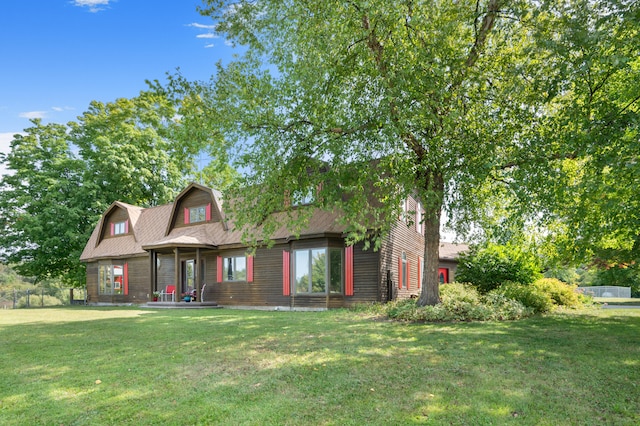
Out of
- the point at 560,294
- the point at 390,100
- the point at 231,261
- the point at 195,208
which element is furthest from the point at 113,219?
the point at 560,294

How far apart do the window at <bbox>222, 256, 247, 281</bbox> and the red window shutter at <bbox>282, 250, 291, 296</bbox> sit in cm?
244

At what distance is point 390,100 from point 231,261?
1266 centimetres

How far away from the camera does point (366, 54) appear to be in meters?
10.7

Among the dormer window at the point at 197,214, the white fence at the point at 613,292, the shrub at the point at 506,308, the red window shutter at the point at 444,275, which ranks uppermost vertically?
the dormer window at the point at 197,214

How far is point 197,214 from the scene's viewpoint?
2180 centimetres

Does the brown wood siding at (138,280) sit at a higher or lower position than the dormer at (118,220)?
lower

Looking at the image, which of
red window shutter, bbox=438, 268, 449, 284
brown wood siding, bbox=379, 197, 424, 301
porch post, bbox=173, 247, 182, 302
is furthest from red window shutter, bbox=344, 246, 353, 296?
red window shutter, bbox=438, 268, 449, 284

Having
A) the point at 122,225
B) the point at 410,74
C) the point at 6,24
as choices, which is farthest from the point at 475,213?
the point at 122,225

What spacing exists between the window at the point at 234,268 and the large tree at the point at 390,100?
6914 millimetres

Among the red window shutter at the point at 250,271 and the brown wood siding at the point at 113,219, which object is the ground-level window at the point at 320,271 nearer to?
the red window shutter at the point at 250,271

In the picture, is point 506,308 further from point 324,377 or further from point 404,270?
point 324,377

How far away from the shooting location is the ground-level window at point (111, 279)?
78.7 feet

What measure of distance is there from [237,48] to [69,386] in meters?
10.6

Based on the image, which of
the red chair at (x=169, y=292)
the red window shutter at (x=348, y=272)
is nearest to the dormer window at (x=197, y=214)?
the red chair at (x=169, y=292)
